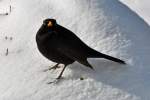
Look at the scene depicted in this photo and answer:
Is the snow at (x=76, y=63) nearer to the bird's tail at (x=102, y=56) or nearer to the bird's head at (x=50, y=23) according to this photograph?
the bird's tail at (x=102, y=56)

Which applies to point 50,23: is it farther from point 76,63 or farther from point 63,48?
point 76,63

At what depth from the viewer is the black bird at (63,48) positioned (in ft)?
20.0

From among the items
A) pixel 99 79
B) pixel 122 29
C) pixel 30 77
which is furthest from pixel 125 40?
pixel 30 77

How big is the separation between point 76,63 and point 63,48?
16.1 inches

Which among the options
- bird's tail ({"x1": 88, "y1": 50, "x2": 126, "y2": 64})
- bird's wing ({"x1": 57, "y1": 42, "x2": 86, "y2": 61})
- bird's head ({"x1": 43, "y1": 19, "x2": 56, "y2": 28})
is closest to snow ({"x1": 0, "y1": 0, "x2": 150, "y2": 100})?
bird's tail ({"x1": 88, "y1": 50, "x2": 126, "y2": 64})

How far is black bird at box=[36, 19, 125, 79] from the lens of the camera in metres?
6.09

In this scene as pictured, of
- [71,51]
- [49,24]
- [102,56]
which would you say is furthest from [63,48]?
[102,56]

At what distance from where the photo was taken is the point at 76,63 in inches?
253

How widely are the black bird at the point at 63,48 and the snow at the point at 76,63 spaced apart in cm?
16

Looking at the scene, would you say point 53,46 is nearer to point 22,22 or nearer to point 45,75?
point 45,75

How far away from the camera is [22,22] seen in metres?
7.33

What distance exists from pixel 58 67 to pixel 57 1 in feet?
4.92

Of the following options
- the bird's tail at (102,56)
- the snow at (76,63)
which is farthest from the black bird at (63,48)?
the snow at (76,63)

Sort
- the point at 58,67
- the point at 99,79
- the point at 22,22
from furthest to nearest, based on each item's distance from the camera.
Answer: the point at 22,22, the point at 58,67, the point at 99,79
